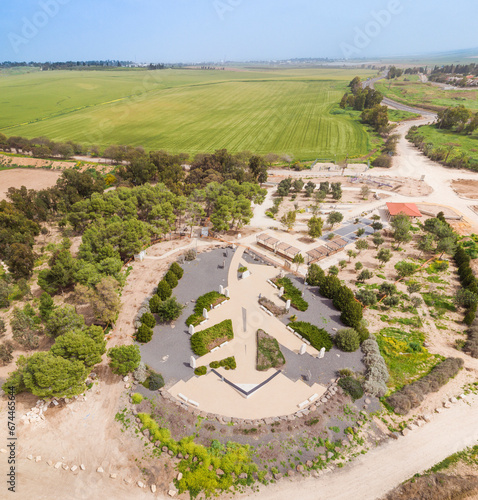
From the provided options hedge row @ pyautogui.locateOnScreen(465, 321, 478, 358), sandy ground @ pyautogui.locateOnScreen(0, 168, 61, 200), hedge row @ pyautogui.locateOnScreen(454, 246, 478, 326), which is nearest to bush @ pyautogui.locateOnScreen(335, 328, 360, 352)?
hedge row @ pyautogui.locateOnScreen(465, 321, 478, 358)

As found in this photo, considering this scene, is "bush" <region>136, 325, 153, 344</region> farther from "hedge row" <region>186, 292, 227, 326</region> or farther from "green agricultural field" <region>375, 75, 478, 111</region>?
"green agricultural field" <region>375, 75, 478, 111</region>

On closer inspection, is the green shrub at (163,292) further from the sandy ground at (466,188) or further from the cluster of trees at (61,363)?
the sandy ground at (466,188)

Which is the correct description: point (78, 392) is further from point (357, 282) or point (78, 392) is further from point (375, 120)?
point (375, 120)

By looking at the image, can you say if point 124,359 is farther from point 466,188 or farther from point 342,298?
point 466,188

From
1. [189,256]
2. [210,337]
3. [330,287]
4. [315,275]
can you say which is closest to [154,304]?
[210,337]

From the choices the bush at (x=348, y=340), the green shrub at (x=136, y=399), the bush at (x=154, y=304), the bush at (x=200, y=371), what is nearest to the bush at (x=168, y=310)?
the bush at (x=154, y=304)

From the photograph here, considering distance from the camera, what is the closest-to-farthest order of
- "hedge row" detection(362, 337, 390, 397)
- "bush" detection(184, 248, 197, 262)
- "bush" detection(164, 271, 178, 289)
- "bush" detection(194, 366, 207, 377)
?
1. "hedge row" detection(362, 337, 390, 397)
2. "bush" detection(194, 366, 207, 377)
3. "bush" detection(164, 271, 178, 289)
4. "bush" detection(184, 248, 197, 262)
